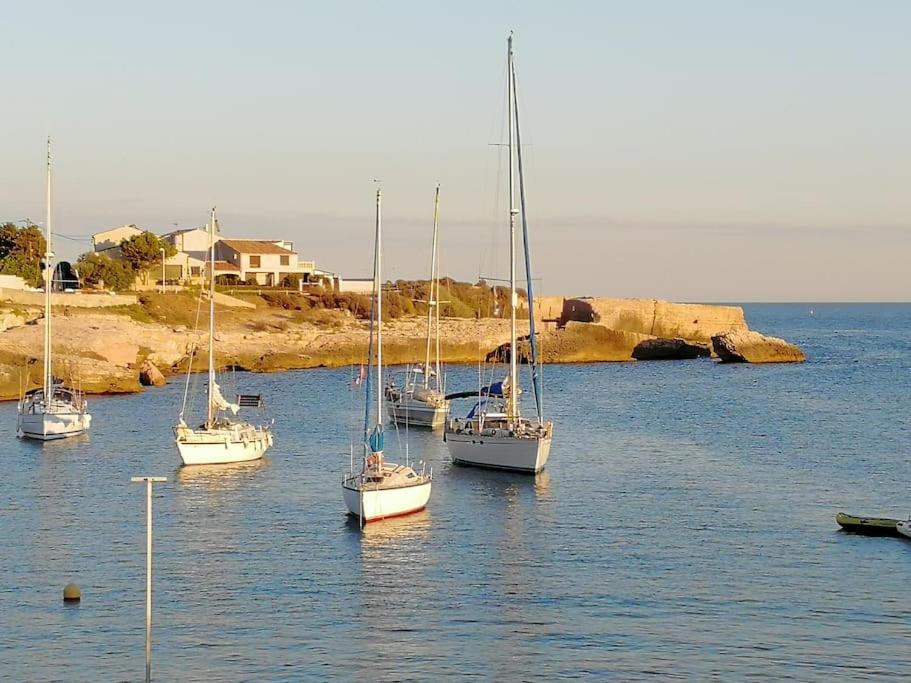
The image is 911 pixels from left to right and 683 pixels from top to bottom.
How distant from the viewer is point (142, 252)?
438 feet

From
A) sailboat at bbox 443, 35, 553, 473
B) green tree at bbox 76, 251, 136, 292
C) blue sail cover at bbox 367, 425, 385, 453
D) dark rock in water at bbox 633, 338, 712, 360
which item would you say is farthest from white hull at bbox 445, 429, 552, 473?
green tree at bbox 76, 251, 136, 292

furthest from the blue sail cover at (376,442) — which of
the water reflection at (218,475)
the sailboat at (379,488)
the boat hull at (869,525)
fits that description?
the boat hull at (869,525)

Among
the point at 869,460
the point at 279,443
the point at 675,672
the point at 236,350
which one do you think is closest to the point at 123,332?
the point at 236,350

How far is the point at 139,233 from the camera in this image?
14212 centimetres

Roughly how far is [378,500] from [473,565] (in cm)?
541

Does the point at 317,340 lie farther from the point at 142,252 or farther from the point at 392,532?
the point at 392,532

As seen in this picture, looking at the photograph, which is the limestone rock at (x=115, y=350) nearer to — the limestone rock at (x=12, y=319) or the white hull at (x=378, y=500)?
the limestone rock at (x=12, y=319)

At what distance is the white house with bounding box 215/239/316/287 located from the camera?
483 ft

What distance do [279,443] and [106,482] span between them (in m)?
13.1

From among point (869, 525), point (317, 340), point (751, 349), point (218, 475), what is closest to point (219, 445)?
point (218, 475)

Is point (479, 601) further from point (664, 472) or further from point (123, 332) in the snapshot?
point (123, 332)

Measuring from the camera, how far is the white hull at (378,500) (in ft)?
137

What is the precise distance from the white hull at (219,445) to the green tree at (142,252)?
80116mm

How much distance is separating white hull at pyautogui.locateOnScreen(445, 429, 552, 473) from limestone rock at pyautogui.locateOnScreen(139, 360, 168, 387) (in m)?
43.4
